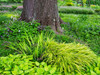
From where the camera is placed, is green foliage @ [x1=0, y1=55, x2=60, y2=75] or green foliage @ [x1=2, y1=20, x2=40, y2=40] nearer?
green foliage @ [x1=0, y1=55, x2=60, y2=75]

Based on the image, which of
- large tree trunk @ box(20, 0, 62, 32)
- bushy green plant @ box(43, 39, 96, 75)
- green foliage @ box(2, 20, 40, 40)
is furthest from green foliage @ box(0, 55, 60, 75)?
large tree trunk @ box(20, 0, 62, 32)

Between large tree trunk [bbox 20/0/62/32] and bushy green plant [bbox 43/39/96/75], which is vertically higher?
large tree trunk [bbox 20/0/62/32]

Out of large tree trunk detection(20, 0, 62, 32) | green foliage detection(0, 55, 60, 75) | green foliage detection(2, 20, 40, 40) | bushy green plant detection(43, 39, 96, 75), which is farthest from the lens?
large tree trunk detection(20, 0, 62, 32)

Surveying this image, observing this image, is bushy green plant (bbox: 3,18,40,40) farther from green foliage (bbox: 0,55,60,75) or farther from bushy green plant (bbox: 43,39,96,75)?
green foliage (bbox: 0,55,60,75)

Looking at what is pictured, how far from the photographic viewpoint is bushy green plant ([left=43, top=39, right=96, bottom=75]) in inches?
113

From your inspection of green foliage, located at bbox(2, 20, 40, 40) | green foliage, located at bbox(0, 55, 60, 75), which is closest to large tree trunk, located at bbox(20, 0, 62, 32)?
green foliage, located at bbox(2, 20, 40, 40)

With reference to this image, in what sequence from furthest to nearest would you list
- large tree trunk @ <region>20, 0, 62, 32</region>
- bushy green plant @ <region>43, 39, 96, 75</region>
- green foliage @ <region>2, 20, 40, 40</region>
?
large tree trunk @ <region>20, 0, 62, 32</region>, green foliage @ <region>2, 20, 40, 40</region>, bushy green plant @ <region>43, 39, 96, 75</region>

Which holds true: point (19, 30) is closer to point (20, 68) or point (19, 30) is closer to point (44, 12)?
point (44, 12)

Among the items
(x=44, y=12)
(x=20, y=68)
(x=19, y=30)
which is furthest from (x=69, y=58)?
(x=44, y=12)

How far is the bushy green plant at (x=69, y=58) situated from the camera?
2.87 meters

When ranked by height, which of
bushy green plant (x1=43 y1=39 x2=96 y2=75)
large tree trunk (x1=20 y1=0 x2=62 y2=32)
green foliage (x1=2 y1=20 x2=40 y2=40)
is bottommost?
bushy green plant (x1=43 y1=39 x2=96 y2=75)

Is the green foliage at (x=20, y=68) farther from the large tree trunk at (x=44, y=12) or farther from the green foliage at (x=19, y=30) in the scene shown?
the large tree trunk at (x=44, y=12)

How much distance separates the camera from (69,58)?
116 inches

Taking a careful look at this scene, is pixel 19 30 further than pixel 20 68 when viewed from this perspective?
Yes
